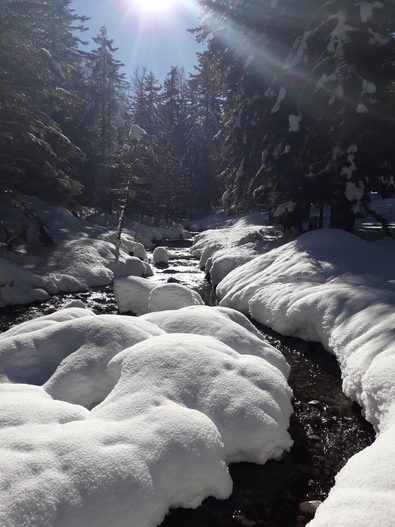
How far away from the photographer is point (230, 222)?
37.4 metres

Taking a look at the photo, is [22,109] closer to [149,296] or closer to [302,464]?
[149,296]

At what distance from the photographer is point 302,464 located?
14.6 ft

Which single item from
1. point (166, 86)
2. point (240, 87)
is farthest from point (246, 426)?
point (166, 86)

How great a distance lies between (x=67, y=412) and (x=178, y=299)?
19.7 feet

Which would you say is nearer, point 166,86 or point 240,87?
point 240,87

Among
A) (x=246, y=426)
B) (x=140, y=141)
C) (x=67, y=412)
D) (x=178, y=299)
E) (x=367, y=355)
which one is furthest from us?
(x=140, y=141)

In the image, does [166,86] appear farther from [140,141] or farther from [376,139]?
[376,139]

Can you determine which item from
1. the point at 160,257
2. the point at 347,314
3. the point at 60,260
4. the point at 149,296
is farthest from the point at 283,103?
the point at 60,260

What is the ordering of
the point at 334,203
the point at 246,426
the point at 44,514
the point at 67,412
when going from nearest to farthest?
the point at 44,514 < the point at 67,412 < the point at 246,426 < the point at 334,203

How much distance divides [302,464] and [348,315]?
12.6 ft

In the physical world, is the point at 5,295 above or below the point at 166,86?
below

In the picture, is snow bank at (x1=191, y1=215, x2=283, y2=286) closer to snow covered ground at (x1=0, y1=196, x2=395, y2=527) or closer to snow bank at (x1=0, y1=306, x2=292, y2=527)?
snow covered ground at (x1=0, y1=196, x2=395, y2=527)

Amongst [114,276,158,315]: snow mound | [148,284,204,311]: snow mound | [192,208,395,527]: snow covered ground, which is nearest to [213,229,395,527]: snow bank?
[192,208,395,527]: snow covered ground

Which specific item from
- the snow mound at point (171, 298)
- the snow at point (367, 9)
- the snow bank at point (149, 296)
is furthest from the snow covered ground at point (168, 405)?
the snow at point (367, 9)
